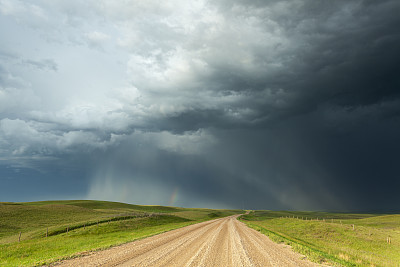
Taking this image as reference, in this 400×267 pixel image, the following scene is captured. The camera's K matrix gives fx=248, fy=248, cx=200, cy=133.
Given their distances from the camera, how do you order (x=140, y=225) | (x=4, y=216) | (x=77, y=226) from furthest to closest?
(x=4, y=216), (x=140, y=225), (x=77, y=226)

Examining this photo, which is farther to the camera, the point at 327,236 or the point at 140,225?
the point at 140,225

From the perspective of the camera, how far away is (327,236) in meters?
38.0

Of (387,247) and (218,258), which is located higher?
(218,258)

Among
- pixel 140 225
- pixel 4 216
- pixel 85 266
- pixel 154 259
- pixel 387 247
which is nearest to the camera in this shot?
pixel 85 266

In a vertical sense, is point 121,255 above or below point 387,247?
above

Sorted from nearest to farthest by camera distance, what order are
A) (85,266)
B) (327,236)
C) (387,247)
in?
(85,266), (387,247), (327,236)

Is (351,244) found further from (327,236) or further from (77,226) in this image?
(77,226)

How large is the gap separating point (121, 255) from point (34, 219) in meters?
53.1

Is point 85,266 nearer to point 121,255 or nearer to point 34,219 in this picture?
point 121,255

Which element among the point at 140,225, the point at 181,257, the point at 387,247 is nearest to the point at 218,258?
the point at 181,257

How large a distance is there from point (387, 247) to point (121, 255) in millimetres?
33934

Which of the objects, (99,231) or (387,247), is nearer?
(387,247)

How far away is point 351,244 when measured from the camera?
32.7 m

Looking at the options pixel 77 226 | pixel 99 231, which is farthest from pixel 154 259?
pixel 77 226
